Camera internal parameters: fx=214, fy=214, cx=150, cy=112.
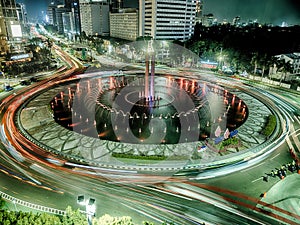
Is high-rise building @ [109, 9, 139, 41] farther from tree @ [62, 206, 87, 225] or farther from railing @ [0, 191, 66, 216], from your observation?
tree @ [62, 206, 87, 225]

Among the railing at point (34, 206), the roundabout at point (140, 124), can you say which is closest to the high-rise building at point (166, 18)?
the roundabout at point (140, 124)

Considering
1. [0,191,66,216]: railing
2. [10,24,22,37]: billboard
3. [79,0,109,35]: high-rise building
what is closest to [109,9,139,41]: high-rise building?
[79,0,109,35]: high-rise building

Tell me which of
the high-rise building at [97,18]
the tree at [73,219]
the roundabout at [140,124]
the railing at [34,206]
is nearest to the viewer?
the tree at [73,219]

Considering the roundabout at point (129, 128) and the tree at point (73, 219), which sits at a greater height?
the tree at point (73, 219)

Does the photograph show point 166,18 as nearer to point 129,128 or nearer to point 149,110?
point 149,110

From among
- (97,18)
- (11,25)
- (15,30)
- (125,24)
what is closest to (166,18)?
(125,24)

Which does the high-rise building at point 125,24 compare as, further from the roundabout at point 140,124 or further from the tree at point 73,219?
the tree at point 73,219

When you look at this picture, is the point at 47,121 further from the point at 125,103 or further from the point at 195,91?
the point at 195,91
